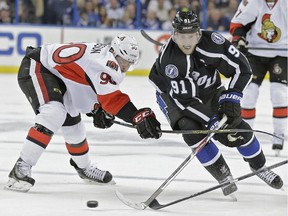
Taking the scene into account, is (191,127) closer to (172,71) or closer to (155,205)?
(172,71)

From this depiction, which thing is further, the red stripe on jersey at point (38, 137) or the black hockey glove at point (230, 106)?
the red stripe on jersey at point (38, 137)

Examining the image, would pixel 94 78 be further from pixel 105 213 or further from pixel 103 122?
pixel 105 213

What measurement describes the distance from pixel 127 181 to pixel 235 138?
77 cm

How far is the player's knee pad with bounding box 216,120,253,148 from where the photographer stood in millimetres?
3703

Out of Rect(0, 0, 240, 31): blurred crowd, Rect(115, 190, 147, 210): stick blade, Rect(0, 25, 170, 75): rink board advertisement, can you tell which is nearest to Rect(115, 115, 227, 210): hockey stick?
Rect(115, 190, 147, 210): stick blade

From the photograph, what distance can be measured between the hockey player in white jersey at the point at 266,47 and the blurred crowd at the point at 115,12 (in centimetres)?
519

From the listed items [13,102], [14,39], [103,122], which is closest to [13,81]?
[14,39]

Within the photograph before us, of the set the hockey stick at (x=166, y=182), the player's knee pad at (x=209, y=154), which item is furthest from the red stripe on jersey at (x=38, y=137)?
the player's knee pad at (x=209, y=154)

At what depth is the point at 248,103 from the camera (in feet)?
17.6

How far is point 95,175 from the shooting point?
13.7 feet

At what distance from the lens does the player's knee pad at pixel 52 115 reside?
12.4ft

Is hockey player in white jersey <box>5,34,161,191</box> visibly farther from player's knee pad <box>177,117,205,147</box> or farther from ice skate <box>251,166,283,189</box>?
ice skate <box>251,166,283,189</box>

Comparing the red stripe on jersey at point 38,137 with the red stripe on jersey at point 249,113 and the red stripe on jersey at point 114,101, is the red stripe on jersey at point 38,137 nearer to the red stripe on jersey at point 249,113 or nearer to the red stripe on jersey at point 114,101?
the red stripe on jersey at point 114,101

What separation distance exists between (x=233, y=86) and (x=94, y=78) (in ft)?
2.15
